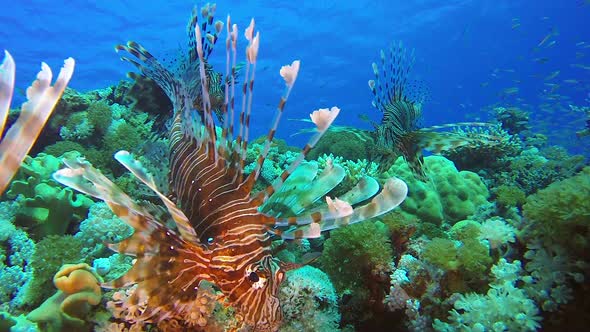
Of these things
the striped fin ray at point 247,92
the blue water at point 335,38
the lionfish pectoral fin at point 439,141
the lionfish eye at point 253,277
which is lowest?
the lionfish eye at point 253,277

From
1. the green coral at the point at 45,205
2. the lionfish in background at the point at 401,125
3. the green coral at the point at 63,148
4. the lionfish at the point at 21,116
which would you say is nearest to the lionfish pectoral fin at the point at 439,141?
the lionfish in background at the point at 401,125

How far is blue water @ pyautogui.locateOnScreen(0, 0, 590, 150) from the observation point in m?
24.5

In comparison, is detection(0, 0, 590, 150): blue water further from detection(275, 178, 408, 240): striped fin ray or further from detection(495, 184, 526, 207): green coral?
detection(275, 178, 408, 240): striped fin ray

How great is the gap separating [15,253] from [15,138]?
3.47 m

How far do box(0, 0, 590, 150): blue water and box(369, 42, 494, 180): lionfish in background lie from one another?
9725 mm

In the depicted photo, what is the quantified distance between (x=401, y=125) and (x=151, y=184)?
14.5 feet

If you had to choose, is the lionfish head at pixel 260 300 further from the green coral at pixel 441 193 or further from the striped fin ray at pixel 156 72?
the green coral at pixel 441 193

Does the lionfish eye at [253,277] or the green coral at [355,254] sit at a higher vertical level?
the green coral at [355,254]

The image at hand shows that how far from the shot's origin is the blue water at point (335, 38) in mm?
24469

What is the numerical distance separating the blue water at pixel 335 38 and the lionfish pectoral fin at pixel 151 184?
47.6 ft

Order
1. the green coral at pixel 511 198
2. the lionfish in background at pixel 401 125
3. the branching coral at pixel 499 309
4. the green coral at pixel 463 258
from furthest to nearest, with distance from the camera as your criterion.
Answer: the green coral at pixel 511 198 → the lionfish in background at pixel 401 125 → the green coral at pixel 463 258 → the branching coral at pixel 499 309

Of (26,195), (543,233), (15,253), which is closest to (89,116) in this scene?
(26,195)

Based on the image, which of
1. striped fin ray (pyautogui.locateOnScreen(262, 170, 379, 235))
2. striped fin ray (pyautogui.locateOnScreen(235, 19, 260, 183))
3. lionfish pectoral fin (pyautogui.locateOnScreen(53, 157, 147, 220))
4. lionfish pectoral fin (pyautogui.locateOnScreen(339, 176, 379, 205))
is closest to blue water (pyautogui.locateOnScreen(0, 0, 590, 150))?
striped fin ray (pyautogui.locateOnScreen(262, 170, 379, 235))

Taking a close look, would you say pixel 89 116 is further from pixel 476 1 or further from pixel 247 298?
pixel 476 1
